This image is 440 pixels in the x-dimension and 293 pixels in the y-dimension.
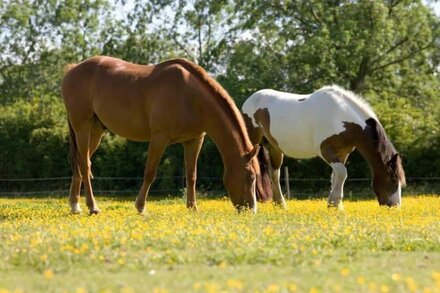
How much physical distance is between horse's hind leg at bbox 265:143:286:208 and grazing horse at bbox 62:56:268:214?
284 centimetres

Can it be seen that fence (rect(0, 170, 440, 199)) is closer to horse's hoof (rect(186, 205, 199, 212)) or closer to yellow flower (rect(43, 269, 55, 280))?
horse's hoof (rect(186, 205, 199, 212))

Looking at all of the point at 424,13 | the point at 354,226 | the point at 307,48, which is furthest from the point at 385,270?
the point at 424,13

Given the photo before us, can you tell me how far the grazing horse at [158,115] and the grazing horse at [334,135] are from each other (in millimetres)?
2121

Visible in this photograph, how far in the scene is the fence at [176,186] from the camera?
1123 inches

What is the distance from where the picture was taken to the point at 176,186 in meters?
31.9

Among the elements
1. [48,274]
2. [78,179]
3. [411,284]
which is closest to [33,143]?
[78,179]

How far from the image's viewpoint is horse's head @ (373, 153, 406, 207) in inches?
612

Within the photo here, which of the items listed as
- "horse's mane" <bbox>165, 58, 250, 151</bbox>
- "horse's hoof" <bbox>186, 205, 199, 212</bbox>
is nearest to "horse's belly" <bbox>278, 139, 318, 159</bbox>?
"horse's mane" <bbox>165, 58, 250, 151</bbox>

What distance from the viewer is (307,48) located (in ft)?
Result: 120

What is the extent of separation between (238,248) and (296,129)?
8.57 metres

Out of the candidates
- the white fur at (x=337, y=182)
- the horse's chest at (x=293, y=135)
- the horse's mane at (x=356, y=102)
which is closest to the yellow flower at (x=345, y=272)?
the white fur at (x=337, y=182)

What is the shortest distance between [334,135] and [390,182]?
151cm

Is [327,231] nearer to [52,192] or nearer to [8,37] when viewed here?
[52,192]

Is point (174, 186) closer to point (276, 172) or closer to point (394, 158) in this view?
point (276, 172)
